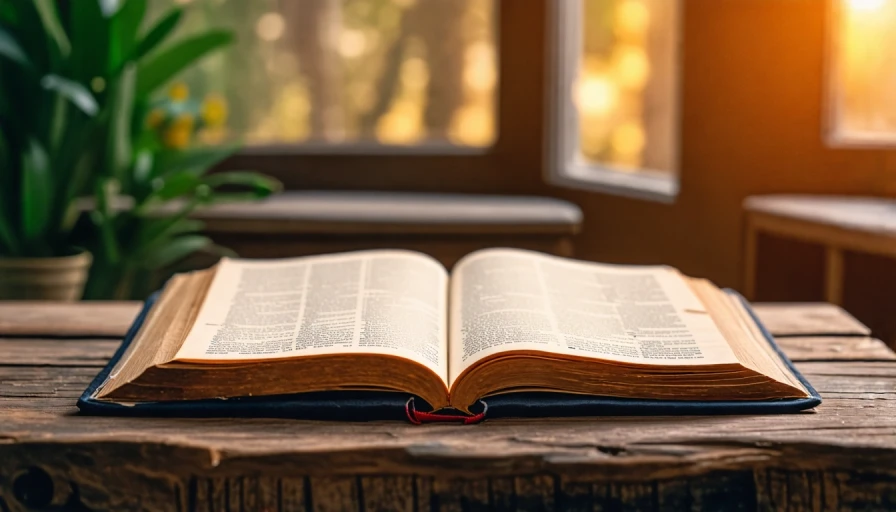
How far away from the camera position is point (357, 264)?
36.6 inches

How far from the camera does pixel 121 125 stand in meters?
1.64

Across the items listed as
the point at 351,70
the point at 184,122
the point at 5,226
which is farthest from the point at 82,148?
the point at 351,70

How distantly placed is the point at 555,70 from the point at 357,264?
1.41 meters

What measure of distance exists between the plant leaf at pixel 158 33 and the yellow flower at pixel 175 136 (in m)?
0.40

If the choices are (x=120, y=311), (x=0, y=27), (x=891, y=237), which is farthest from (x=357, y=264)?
(x=0, y=27)

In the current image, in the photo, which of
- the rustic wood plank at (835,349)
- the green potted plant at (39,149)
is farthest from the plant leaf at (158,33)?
the rustic wood plank at (835,349)

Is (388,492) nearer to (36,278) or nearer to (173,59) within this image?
(36,278)

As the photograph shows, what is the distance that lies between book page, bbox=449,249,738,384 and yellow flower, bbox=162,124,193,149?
130 cm

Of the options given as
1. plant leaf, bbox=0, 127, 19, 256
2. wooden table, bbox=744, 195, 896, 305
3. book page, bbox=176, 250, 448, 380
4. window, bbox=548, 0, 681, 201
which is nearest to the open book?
book page, bbox=176, 250, 448, 380

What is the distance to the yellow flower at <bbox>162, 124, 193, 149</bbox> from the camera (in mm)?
2084

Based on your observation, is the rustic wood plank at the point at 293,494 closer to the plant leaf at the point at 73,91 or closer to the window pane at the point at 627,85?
the plant leaf at the point at 73,91

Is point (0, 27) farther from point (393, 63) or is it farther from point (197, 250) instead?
point (393, 63)

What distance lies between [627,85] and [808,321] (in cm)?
124

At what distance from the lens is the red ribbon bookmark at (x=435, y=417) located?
68 centimetres
